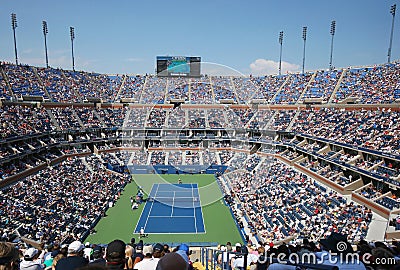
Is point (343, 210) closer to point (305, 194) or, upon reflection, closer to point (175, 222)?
point (305, 194)

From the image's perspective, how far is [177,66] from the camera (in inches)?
1998

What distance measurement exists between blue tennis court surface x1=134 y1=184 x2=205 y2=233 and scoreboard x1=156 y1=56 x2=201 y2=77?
24.9m

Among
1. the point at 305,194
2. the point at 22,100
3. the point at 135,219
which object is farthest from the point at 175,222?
the point at 22,100

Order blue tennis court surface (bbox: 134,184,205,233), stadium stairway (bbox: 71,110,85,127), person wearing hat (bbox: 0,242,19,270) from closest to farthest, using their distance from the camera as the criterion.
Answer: person wearing hat (bbox: 0,242,19,270), blue tennis court surface (bbox: 134,184,205,233), stadium stairway (bbox: 71,110,85,127)

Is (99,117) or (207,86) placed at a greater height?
(207,86)

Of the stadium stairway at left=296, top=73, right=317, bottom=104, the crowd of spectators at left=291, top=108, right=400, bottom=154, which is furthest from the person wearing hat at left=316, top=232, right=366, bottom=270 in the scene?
the stadium stairway at left=296, top=73, right=317, bottom=104

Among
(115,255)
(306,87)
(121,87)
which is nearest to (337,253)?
(115,255)

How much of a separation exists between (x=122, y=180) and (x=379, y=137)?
24164 mm

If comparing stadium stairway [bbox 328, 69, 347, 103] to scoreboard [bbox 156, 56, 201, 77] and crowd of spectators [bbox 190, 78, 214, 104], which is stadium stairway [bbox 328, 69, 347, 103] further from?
scoreboard [bbox 156, 56, 201, 77]

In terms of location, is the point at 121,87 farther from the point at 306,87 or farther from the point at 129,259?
the point at 129,259

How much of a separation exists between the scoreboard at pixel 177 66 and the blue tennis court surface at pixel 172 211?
24.9 m

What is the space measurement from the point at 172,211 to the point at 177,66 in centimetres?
3101

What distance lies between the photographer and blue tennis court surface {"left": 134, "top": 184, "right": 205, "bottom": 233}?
21.9 metres

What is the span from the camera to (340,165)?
80.3ft
